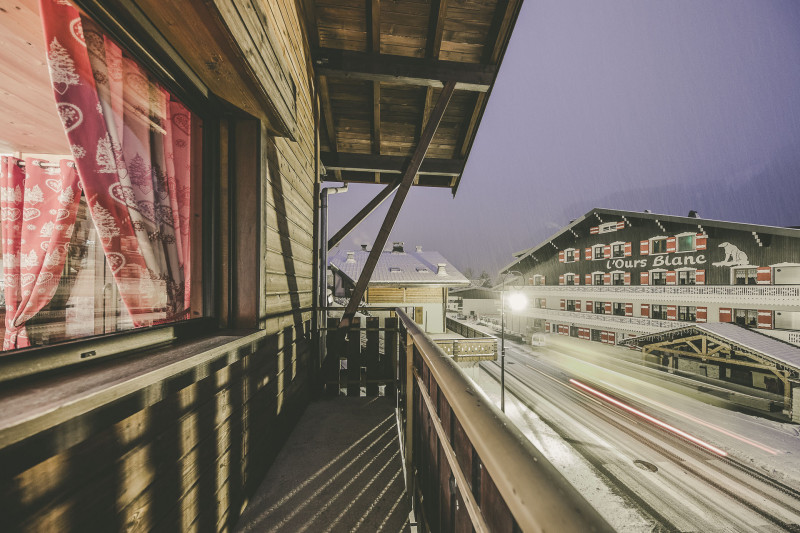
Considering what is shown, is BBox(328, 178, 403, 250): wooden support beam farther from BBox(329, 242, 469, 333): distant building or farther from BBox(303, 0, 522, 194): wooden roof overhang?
BBox(329, 242, 469, 333): distant building

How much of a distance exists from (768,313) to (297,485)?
23.7 metres

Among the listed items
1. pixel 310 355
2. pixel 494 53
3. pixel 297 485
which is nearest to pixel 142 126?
pixel 297 485

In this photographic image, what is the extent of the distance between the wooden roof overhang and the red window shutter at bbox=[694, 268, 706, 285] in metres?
21.4

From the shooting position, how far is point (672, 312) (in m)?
19.3

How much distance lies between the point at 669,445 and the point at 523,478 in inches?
599

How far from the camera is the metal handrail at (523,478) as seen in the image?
1.36ft

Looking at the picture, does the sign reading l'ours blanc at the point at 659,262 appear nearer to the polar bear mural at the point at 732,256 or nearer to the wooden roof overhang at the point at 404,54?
the polar bear mural at the point at 732,256

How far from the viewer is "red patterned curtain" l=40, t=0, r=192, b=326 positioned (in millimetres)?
1286

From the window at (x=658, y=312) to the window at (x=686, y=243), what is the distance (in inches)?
153

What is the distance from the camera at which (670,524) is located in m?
6.97

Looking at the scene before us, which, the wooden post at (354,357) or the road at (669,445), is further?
the road at (669,445)

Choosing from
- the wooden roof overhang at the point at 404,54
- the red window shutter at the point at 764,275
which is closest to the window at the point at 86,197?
the wooden roof overhang at the point at 404,54

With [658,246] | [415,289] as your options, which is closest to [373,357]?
[415,289]

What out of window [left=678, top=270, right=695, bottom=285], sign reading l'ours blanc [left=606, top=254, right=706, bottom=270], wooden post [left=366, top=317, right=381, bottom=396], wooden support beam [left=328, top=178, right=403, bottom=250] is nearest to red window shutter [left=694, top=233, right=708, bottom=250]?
sign reading l'ours blanc [left=606, top=254, right=706, bottom=270]
